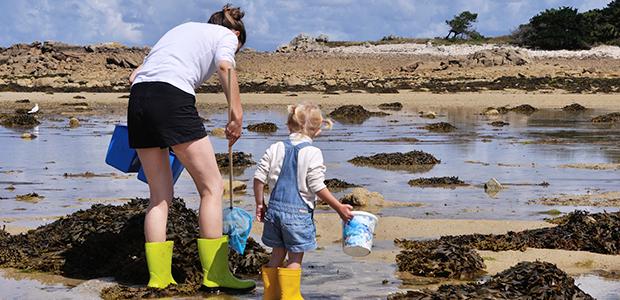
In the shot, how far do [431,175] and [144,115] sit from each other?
7.65 m

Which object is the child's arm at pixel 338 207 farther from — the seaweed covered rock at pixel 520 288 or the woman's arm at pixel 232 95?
the woman's arm at pixel 232 95

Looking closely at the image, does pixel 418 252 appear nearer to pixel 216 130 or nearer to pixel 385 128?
pixel 216 130

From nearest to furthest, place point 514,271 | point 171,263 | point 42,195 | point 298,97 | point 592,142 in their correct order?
point 514,271, point 171,263, point 42,195, point 592,142, point 298,97

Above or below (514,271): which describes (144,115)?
above

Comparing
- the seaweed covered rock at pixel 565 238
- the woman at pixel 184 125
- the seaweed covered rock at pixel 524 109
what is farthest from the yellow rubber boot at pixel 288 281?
the seaweed covered rock at pixel 524 109

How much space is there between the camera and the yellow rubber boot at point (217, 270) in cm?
618

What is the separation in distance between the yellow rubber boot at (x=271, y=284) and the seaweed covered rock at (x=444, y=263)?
3.94ft

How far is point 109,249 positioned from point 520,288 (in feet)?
9.70

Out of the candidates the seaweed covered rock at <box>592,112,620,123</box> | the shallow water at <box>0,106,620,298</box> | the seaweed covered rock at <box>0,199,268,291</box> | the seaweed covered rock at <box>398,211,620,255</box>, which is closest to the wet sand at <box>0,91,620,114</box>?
the seaweed covered rock at <box>592,112,620,123</box>

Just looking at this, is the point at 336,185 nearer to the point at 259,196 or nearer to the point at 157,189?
the point at 157,189

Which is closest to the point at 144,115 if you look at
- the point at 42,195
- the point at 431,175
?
the point at 42,195

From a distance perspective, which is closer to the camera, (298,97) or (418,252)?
(418,252)

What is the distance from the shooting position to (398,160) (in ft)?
47.4

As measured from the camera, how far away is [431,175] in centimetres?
1313
